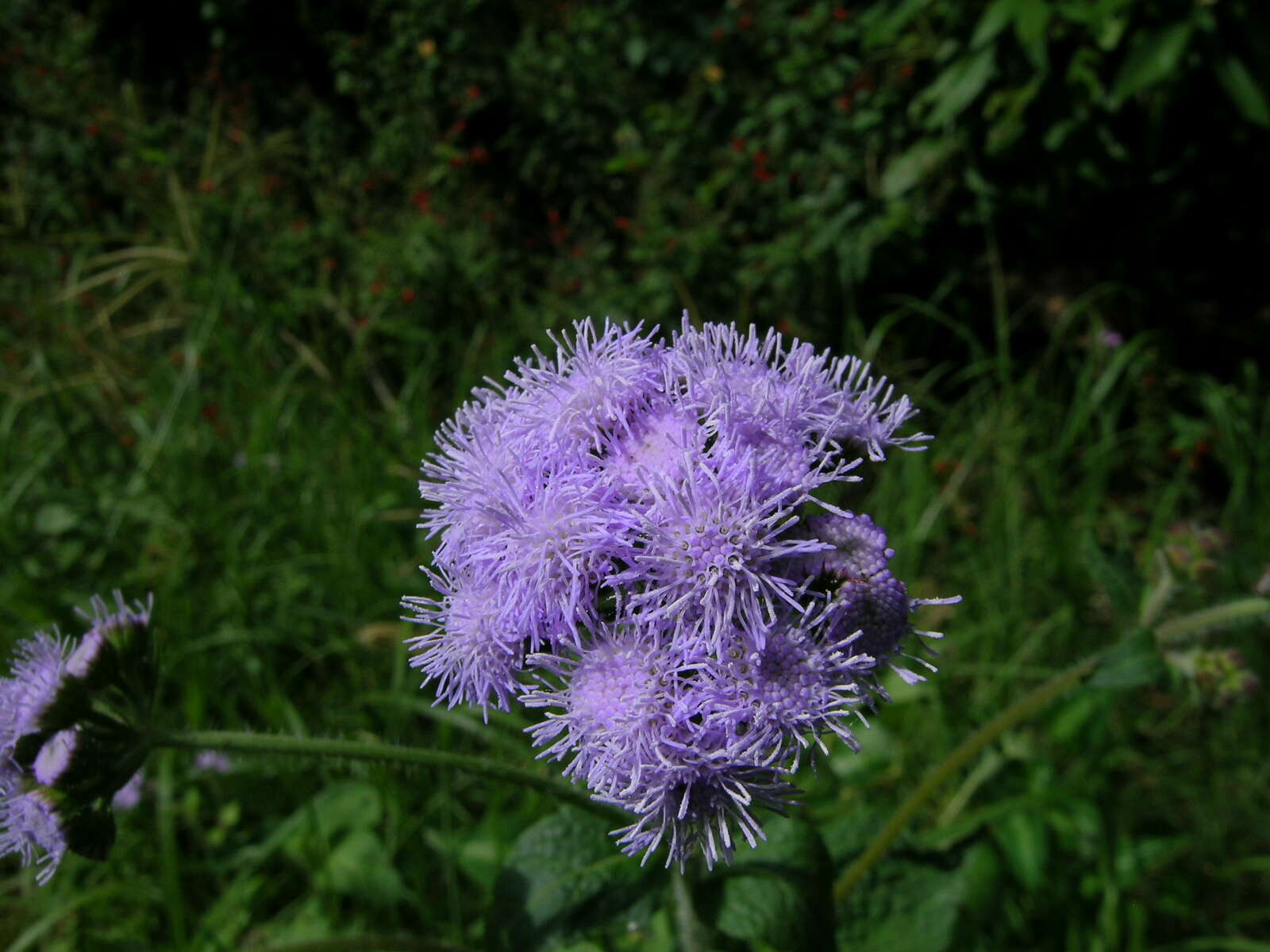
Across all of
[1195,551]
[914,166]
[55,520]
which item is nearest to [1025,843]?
[1195,551]

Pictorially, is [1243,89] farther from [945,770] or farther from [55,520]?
[55,520]

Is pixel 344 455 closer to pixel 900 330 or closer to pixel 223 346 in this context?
pixel 223 346

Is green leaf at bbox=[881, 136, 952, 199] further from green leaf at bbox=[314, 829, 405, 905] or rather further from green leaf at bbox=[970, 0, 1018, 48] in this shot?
green leaf at bbox=[314, 829, 405, 905]

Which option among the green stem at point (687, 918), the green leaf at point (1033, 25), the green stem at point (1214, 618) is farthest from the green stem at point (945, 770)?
the green leaf at point (1033, 25)

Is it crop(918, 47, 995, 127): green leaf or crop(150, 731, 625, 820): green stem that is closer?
crop(150, 731, 625, 820): green stem

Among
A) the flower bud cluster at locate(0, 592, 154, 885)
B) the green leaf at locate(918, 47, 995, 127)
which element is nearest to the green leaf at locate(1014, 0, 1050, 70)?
the green leaf at locate(918, 47, 995, 127)

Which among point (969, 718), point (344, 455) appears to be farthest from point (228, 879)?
point (969, 718)
